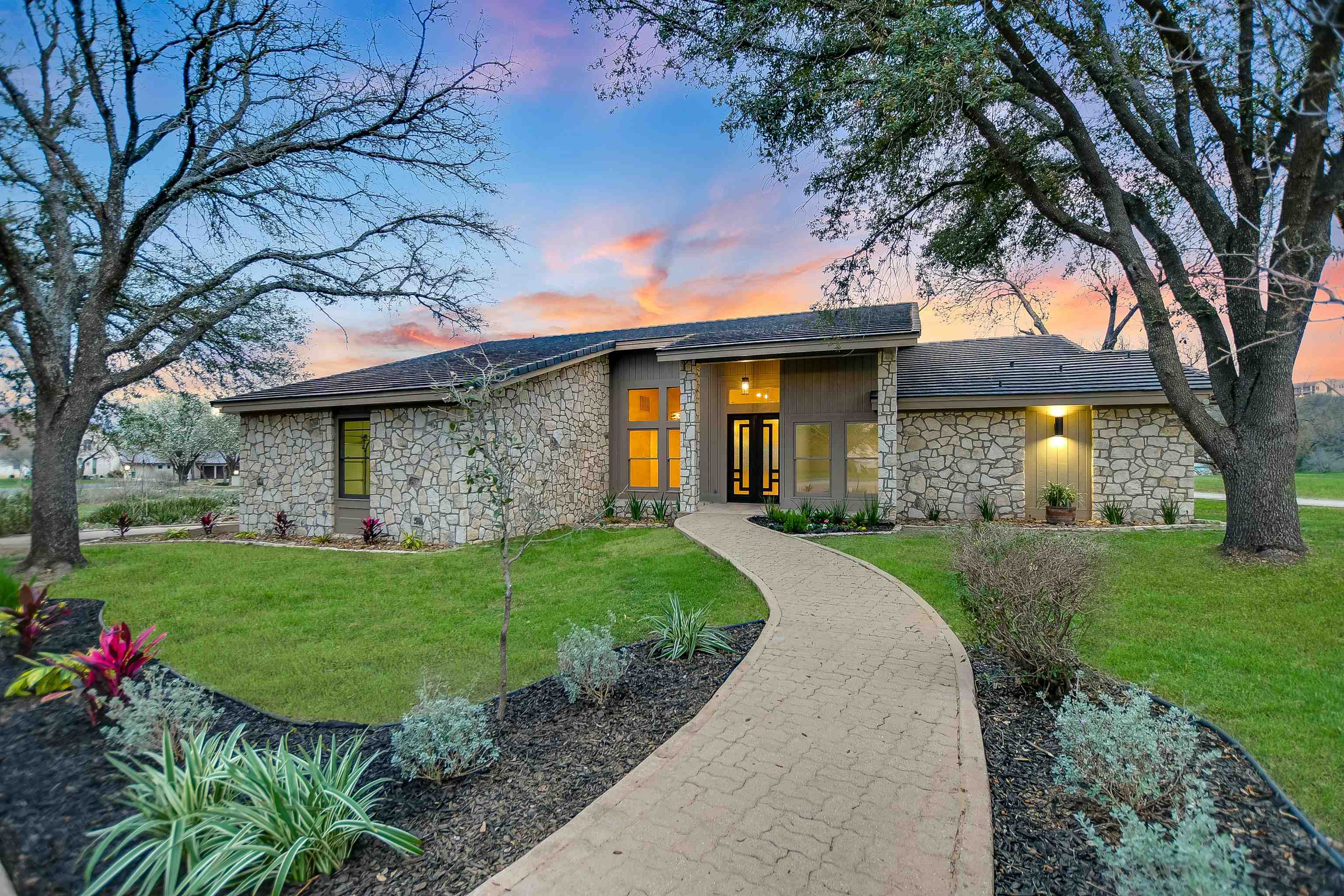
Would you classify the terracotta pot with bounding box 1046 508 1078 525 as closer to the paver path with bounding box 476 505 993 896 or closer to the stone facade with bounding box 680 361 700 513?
the stone facade with bounding box 680 361 700 513

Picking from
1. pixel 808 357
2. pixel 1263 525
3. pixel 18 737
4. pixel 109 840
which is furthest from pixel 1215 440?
pixel 18 737

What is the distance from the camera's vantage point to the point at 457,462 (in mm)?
10672

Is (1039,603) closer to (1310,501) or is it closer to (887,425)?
(887,425)

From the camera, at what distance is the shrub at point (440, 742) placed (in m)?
3.00

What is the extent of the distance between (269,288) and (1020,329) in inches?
946

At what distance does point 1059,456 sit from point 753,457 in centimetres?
654

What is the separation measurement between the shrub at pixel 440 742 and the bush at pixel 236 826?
0.24 m

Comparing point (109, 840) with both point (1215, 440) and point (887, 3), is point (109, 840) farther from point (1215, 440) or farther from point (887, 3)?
point (1215, 440)

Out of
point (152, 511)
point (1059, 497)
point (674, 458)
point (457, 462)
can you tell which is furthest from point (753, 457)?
point (152, 511)

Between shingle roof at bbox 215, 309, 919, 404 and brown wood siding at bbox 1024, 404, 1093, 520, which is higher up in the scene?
shingle roof at bbox 215, 309, 919, 404

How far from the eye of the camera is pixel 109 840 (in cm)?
261

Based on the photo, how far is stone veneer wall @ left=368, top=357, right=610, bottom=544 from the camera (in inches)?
424

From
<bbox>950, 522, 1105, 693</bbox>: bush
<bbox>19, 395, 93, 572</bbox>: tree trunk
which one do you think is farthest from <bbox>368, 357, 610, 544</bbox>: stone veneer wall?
<bbox>950, 522, 1105, 693</bbox>: bush

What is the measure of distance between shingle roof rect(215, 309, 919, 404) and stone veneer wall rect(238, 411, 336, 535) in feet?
2.45
